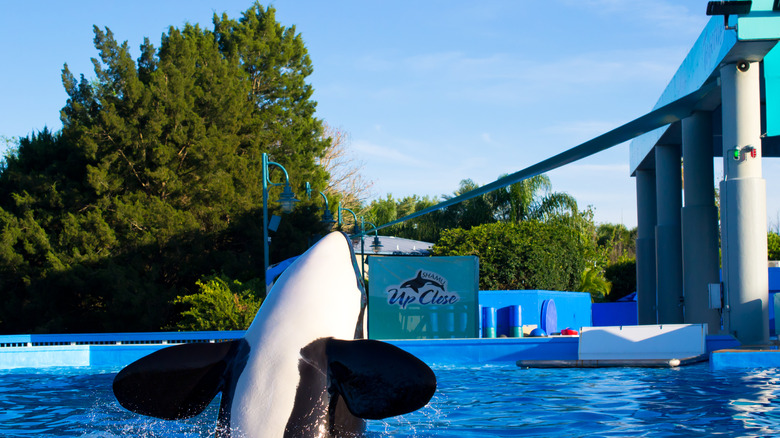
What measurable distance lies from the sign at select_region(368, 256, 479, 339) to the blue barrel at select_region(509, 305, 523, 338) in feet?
5.28

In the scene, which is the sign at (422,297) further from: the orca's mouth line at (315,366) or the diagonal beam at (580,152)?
the orca's mouth line at (315,366)

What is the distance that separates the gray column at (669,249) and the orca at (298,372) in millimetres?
16562

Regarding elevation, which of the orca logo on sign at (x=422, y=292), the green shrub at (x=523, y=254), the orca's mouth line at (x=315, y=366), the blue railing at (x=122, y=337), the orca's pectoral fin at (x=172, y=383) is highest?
the green shrub at (x=523, y=254)

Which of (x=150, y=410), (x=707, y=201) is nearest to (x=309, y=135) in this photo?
(x=707, y=201)

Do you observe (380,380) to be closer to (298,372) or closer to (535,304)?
(298,372)

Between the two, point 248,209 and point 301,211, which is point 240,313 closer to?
point 248,209

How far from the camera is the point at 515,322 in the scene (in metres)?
15.8

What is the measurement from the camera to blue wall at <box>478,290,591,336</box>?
18.0m

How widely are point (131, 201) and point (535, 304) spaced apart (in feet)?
38.6

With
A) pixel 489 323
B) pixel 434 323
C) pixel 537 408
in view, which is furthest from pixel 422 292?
pixel 537 408

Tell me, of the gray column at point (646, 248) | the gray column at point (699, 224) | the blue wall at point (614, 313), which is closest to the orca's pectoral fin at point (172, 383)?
the gray column at point (699, 224)

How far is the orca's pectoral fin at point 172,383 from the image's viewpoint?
343 cm

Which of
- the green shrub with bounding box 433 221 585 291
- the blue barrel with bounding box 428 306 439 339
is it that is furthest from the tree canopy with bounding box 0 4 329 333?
the blue barrel with bounding box 428 306 439 339

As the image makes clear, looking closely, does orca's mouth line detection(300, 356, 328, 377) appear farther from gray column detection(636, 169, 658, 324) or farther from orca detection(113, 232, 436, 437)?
gray column detection(636, 169, 658, 324)
